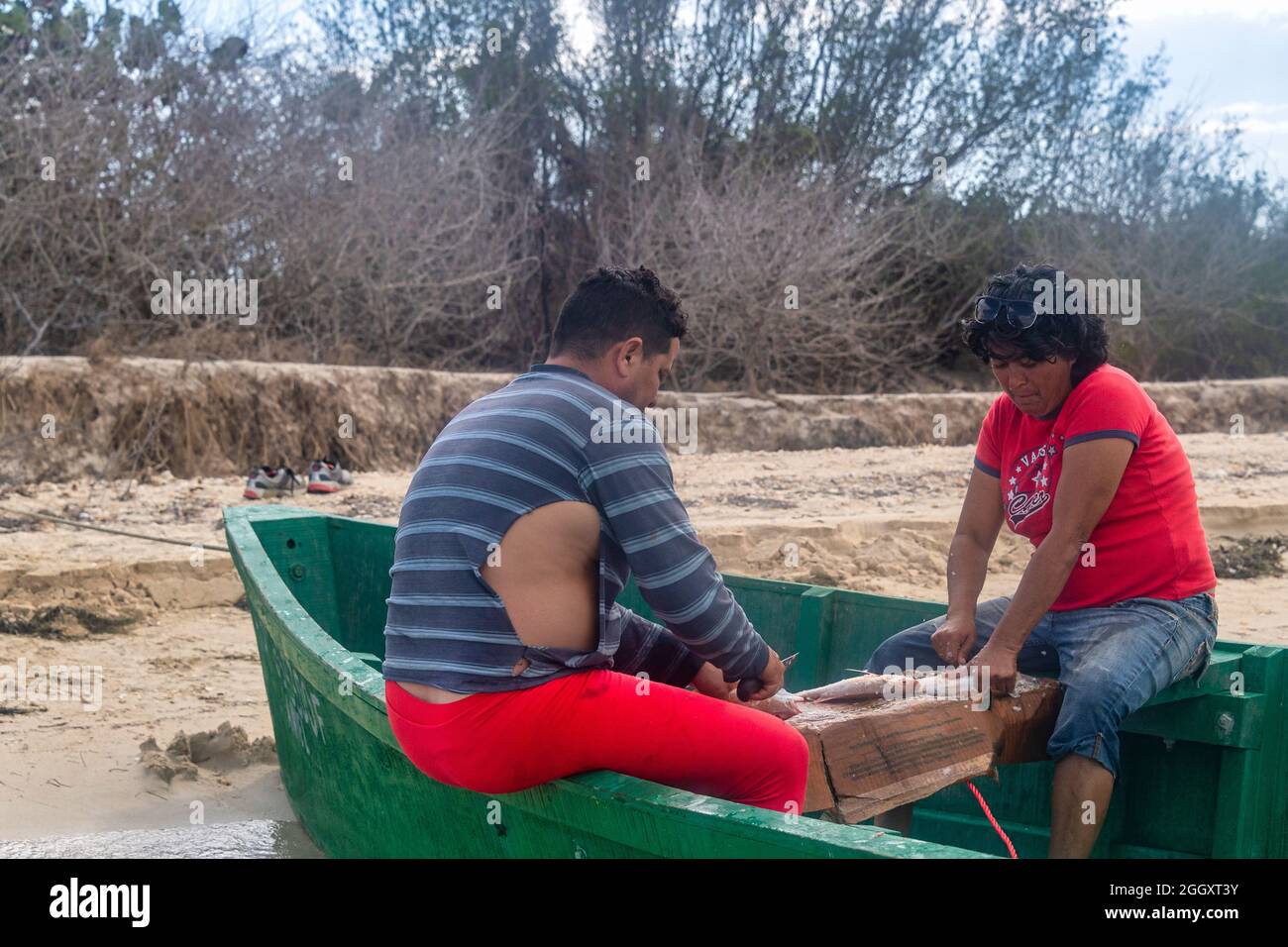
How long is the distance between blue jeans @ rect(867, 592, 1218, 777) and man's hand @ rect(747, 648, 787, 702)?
83 centimetres

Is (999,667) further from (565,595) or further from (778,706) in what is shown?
(565,595)

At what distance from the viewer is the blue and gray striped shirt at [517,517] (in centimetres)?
246

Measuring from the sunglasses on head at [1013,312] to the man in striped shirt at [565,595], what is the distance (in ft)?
3.58

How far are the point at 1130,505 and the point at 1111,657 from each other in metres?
0.41

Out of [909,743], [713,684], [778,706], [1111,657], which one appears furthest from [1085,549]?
[713,684]

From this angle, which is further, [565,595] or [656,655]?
[656,655]

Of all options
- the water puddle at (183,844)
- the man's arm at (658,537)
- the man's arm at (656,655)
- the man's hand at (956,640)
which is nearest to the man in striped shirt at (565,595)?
the man's arm at (658,537)

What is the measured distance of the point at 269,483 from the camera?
32.6ft

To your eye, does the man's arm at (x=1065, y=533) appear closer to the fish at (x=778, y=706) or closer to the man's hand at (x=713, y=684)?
the fish at (x=778, y=706)

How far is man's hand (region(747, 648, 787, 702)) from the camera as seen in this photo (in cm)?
279

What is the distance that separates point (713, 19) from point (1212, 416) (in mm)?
8639

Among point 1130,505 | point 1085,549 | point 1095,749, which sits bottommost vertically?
point 1095,749
